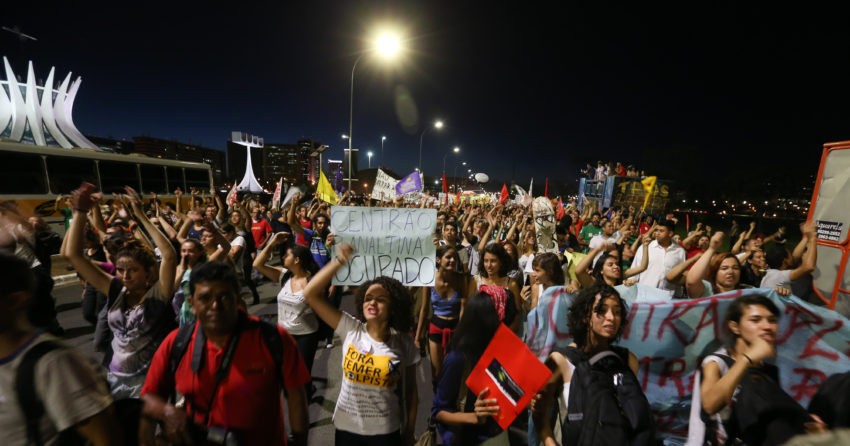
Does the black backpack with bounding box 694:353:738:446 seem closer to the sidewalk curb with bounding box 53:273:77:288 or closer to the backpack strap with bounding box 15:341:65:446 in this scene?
the backpack strap with bounding box 15:341:65:446

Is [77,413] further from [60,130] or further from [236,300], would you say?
[60,130]

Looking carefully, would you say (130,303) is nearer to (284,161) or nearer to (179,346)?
(179,346)

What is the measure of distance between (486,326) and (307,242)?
4.62m

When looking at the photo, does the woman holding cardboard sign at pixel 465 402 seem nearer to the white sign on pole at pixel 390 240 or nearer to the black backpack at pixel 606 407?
the black backpack at pixel 606 407

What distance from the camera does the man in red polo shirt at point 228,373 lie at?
1.78 metres

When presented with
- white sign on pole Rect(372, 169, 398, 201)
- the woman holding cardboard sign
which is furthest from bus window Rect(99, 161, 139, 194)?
the woman holding cardboard sign

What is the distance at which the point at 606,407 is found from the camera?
74.0 inches

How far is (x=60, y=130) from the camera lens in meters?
17.3

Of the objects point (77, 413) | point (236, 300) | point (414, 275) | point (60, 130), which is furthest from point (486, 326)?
point (60, 130)

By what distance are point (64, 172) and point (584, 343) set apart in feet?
48.7

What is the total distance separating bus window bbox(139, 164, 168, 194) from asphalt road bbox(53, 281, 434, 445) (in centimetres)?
668

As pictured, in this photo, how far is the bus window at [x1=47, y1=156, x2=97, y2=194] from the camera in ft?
34.3

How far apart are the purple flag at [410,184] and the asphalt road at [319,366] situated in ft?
15.2

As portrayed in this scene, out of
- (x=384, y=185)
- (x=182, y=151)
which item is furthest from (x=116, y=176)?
(x=182, y=151)
